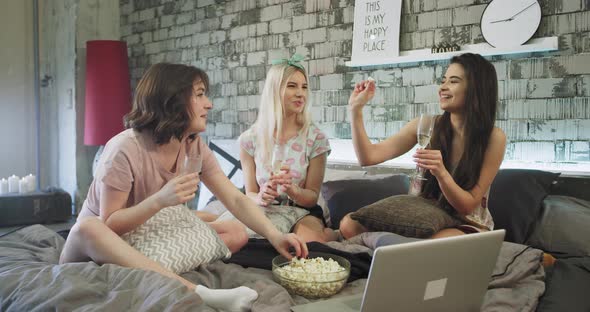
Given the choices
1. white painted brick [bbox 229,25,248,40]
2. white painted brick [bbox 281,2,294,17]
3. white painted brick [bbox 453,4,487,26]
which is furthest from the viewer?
A: white painted brick [bbox 229,25,248,40]

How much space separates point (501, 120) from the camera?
3.04m

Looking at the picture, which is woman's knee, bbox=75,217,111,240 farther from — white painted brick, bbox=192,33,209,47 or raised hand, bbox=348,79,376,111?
white painted brick, bbox=192,33,209,47

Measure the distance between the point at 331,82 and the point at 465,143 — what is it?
155cm

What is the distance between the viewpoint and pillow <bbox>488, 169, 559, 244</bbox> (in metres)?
2.47

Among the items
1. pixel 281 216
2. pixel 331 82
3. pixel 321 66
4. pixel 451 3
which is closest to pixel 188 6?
pixel 321 66

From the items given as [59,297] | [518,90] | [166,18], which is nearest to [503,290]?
[59,297]

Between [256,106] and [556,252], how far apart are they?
2572 mm

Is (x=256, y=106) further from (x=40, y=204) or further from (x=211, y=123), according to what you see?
(x=40, y=204)

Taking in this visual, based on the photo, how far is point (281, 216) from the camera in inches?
102

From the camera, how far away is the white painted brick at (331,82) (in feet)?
12.3

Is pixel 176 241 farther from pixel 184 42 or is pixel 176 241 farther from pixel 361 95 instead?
pixel 184 42

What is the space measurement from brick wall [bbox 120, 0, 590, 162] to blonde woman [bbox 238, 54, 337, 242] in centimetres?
75

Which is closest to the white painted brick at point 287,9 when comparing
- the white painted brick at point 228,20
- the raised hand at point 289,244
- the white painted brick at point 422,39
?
the white painted brick at point 228,20

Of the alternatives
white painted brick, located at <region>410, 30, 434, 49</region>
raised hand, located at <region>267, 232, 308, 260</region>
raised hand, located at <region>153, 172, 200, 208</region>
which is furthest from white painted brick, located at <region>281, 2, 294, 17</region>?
raised hand, located at <region>153, 172, 200, 208</region>
